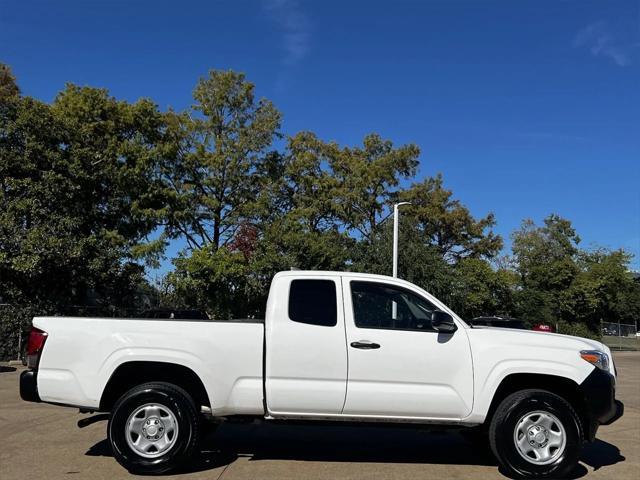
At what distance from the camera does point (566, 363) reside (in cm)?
605

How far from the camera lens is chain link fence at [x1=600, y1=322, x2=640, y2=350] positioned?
38.9 meters

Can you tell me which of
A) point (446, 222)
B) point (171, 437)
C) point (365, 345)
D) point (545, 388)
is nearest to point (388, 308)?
point (365, 345)

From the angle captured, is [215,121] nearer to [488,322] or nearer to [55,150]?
[55,150]

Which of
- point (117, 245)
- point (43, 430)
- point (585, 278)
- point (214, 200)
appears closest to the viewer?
point (43, 430)

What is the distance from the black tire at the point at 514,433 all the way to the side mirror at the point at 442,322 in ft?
3.09

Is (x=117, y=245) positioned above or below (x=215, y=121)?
below

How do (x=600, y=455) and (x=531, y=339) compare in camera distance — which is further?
(x=600, y=455)

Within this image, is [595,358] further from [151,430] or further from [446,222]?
[446,222]

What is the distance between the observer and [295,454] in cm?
678

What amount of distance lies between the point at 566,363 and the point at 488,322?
11.2 metres

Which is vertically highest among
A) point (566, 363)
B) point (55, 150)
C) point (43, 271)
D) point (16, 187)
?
point (55, 150)

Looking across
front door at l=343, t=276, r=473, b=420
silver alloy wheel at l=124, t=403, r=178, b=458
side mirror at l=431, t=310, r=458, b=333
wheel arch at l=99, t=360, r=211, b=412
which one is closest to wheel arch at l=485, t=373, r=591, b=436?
front door at l=343, t=276, r=473, b=420

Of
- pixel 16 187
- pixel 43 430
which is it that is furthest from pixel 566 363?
pixel 16 187

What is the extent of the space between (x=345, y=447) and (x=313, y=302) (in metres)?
2.12
